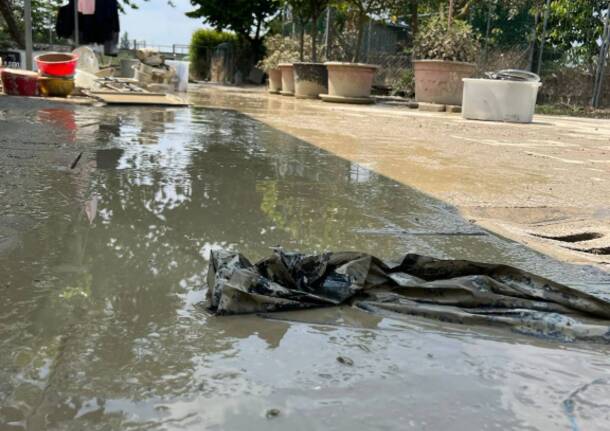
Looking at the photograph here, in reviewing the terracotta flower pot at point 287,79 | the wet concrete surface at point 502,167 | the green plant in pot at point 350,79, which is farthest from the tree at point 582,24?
the terracotta flower pot at point 287,79

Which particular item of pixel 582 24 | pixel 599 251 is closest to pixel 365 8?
pixel 582 24

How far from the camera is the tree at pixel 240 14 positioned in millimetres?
Answer: 27328

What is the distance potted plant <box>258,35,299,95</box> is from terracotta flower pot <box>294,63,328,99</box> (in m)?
1.40

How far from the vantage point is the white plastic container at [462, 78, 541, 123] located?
29.8 ft

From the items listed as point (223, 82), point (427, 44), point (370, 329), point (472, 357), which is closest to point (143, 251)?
point (370, 329)

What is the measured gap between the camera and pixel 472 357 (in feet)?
4.66

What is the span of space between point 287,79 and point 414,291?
1493 centimetres

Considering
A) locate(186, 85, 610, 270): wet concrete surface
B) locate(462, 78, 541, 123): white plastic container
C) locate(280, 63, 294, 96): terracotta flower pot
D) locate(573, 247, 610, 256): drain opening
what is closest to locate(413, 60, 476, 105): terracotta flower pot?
locate(462, 78, 541, 123): white plastic container

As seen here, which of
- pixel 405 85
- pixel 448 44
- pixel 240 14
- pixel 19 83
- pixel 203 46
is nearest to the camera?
pixel 19 83

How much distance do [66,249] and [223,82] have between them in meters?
27.0

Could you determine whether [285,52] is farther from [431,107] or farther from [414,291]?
[414,291]

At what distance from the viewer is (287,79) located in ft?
53.0

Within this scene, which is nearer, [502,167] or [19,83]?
[502,167]

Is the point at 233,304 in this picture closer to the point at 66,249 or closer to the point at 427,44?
the point at 66,249
